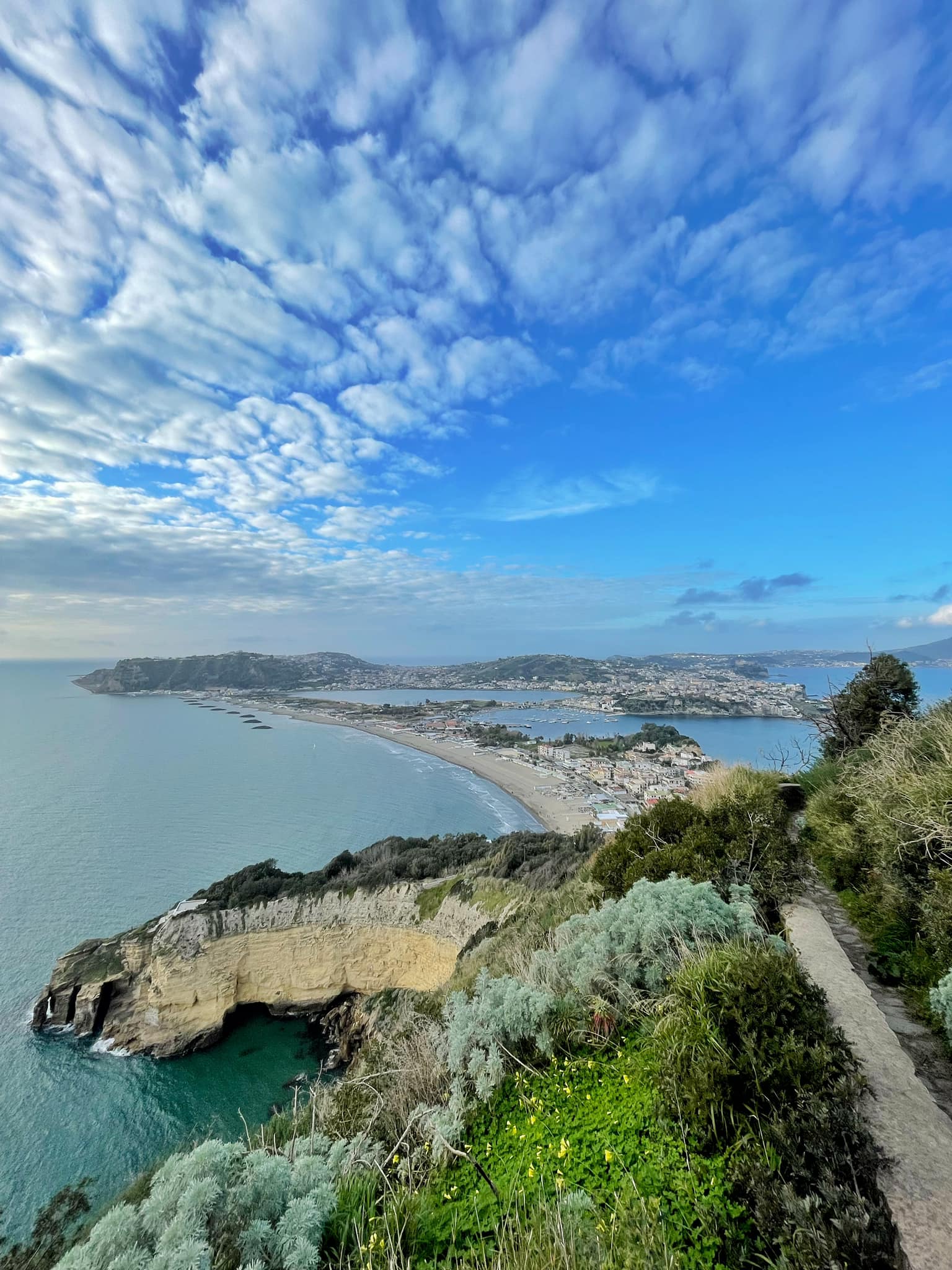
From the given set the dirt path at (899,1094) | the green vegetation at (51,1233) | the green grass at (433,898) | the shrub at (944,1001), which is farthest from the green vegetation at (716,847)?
the green vegetation at (51,1233)

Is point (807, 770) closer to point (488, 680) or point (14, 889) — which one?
point (14, 889)

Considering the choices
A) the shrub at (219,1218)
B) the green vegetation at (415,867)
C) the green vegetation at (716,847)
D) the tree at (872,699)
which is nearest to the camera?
the shrub at (219,1218)

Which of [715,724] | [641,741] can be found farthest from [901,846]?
[715,724]

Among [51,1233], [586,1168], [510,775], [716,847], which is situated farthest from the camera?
[510,775]

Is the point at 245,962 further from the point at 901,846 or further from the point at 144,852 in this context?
the point at 901,846

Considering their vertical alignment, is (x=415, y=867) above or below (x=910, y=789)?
below

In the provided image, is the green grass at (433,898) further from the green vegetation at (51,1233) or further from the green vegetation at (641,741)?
the green vegetation at (641,741)
